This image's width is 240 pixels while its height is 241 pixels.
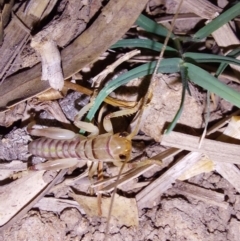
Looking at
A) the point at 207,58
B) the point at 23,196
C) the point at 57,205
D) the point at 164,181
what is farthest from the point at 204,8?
the point at 23,196

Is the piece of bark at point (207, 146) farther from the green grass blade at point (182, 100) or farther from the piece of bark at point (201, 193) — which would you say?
the piece of bark at point (201, 193)

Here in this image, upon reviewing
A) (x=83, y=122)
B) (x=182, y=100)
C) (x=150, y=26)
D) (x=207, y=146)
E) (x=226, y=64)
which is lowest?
(x=207, y=146)

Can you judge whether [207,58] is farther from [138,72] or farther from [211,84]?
[138,72]

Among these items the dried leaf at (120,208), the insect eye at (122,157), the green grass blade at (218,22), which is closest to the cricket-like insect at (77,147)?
the insect eye at (122,157)

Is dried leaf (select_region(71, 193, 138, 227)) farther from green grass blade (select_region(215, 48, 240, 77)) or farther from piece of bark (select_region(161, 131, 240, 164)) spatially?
green grass blade (select_region(215, 48, 240, 77))

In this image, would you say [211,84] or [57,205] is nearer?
[211,84]

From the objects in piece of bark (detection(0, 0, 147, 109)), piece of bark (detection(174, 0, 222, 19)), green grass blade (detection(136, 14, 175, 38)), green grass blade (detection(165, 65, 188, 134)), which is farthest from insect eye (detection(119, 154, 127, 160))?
piece of bark (detection(174, 0, 222, 19))

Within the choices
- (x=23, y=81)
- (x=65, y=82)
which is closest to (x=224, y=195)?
(x=65, y=82)
